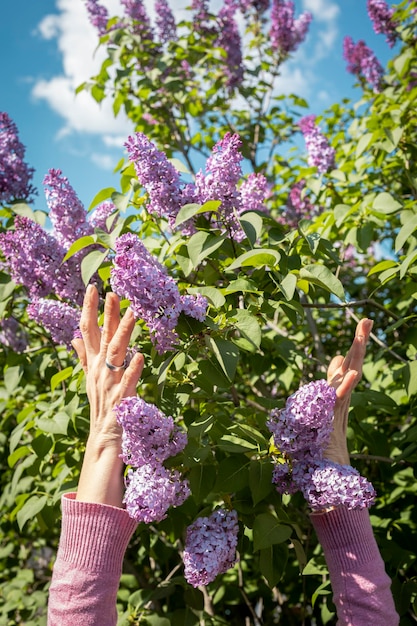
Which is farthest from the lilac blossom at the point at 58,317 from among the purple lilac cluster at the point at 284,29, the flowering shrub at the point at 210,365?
the purple lilac cluster at the point at 284,29

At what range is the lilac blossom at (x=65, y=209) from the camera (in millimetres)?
1846

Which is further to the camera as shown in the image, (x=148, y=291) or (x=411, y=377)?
(x=411, y=377)

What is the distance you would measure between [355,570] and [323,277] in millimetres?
649

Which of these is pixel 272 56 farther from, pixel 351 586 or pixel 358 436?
pixel 351 586

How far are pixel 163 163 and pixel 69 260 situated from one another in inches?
18.9

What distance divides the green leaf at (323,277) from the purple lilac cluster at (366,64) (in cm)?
289

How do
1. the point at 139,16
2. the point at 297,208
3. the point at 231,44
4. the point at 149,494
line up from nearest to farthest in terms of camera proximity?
the point at 149,494
the point at 297,208
the point at 139,16
the point at 231,44

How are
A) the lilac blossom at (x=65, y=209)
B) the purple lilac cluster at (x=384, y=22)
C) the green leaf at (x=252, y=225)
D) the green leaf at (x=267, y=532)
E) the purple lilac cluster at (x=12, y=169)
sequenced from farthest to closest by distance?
the purple lilac cluster at (x=384, y=22), the purple lilac cluster at (x=12, y=169), the lilac blossom at (x=65, y=209), the green leaf at (x=252, y=225), the green leaf at (x=267, y=532)

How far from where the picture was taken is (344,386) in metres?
1.39

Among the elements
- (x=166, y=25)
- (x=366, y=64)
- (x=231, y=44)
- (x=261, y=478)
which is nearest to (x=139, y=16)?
(x=166, y=25)

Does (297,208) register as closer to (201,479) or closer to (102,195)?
(102,195)

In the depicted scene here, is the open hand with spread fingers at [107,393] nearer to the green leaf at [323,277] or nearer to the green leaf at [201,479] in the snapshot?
the green leaf at [201,479]

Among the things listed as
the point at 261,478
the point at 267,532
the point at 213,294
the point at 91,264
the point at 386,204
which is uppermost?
the point at 386,204

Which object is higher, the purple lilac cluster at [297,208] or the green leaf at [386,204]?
the purple lilac cluster at [297,208]
